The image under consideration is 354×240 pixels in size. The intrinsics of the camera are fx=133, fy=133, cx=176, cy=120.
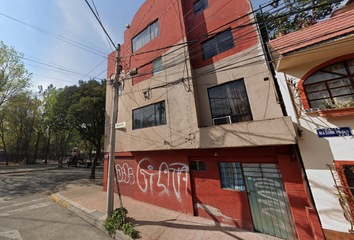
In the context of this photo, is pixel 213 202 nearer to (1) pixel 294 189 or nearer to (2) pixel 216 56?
(1) pixel 294 189

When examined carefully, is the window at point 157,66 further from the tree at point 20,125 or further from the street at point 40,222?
the tree at point 20,125

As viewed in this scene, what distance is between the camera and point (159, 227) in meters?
4.84

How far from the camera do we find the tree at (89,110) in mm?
11141

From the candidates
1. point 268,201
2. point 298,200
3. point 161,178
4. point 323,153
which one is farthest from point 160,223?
point 323,153

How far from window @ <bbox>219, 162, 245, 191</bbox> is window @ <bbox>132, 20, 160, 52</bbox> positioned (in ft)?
25.7

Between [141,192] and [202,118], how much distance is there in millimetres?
5245

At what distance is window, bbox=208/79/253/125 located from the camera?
523cm

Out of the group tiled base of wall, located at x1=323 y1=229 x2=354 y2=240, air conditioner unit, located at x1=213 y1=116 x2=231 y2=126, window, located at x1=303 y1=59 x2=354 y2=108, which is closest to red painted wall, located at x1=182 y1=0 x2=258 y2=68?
window, located at x1=303 y1=59 x2=354 y2=108

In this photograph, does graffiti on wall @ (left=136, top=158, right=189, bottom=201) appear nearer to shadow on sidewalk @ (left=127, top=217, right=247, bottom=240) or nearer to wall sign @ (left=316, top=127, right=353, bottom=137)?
shadow on sidewalk @ (left=127, top=217, right=247, bottom=240)

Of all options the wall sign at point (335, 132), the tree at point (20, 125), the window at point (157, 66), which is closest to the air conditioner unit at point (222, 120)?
the wall sign at point (335, 132)

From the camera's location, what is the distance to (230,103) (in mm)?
5488

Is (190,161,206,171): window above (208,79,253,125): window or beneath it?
beneath

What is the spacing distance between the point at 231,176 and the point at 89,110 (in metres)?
11.8

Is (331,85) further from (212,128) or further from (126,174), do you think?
(126,174)
